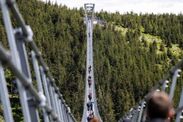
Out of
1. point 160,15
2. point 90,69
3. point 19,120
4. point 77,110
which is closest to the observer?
point 90,69

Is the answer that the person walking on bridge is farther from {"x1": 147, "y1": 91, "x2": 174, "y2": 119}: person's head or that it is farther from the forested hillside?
the forested hillside

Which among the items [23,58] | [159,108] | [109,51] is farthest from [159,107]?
[109,51]

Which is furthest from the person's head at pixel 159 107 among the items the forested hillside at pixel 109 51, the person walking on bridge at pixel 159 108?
the forested hillside at pixel 109 51

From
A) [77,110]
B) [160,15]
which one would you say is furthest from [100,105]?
[160,15]

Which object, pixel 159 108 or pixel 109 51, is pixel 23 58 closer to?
pixel 159 108

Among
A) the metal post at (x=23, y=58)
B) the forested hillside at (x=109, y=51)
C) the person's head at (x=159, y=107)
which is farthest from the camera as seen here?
the forested hillside at (x=109, y=51)

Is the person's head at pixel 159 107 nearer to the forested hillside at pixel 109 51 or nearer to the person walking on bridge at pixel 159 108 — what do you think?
the person walking on bridge at pixel 159 108

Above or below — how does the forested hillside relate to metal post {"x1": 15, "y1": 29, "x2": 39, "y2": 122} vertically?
below

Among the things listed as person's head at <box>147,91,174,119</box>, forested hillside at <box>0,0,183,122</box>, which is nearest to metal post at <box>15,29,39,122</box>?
person's head at <box>147,91,174,119</box>

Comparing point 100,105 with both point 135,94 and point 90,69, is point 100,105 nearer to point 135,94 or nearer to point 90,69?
point 135,94
